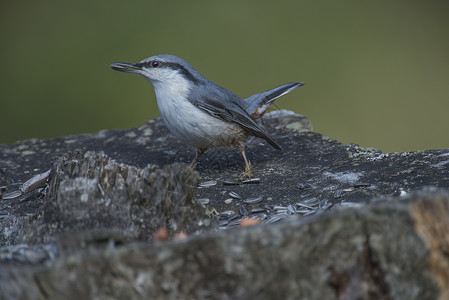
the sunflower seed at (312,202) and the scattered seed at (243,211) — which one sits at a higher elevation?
the sunflower seed at (312,202)

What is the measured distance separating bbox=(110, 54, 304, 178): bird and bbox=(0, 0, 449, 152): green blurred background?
3.67 meters

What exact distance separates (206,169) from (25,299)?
8.91ft

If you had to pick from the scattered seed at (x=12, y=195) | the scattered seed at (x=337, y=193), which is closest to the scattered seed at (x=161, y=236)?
the scattered seed at (x=337, y=193)

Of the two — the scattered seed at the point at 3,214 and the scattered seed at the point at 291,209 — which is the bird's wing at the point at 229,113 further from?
the scattered seed at the point at 3,214

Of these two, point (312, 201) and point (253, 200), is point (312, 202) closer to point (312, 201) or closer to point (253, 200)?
point (312, 201)

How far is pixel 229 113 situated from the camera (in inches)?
190

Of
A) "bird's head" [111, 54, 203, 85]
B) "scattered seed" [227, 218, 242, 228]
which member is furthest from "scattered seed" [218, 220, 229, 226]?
"bird's head" [111, 54, 203, 85]

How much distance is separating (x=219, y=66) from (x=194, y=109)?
423 cm

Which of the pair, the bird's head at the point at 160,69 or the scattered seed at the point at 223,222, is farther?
the bird's head at the point at 160,69

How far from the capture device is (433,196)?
6.83ft

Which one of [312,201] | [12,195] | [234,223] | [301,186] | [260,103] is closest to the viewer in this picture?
[234,223]

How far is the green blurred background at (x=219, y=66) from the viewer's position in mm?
8516

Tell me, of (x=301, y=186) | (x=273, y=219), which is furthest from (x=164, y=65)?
(x=273, y=219)

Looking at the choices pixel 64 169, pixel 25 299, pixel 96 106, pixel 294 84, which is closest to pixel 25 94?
pixel 96 106
